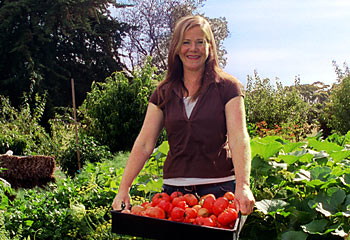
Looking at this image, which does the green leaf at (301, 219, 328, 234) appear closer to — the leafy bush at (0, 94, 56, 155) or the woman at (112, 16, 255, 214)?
the woman at (112, 16, 255, 214)

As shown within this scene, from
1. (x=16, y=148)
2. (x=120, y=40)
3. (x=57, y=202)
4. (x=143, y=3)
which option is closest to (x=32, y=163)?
(x=16, y=148)

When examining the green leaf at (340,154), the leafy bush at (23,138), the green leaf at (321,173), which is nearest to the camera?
the green leaf at (321,173)

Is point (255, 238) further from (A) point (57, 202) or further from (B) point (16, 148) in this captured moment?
(B) point (16, 148)

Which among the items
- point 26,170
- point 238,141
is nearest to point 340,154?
point 238,141

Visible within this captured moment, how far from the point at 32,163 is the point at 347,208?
5.39 metres

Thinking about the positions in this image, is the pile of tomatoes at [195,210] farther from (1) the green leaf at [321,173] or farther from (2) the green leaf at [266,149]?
(1) the green leaf at [321,173]

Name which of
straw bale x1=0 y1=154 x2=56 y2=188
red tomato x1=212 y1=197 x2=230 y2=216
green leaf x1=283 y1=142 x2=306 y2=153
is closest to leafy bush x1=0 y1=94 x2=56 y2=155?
straw bale x1=0 y1=154 x2=56 y2=188

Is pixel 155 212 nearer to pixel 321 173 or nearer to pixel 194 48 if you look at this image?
pixel 194 48

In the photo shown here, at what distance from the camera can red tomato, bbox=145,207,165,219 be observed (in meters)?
1.36

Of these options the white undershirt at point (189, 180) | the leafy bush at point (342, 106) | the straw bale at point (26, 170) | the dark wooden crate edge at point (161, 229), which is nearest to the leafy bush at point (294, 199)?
the white undershirt at point (189, 180)

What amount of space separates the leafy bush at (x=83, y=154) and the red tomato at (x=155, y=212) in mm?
4867

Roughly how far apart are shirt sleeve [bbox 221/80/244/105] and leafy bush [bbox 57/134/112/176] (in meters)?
4.75

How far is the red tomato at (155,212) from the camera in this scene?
136 centimetres

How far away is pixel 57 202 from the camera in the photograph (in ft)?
10.1
